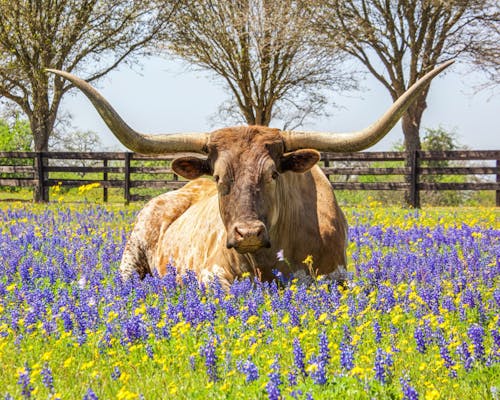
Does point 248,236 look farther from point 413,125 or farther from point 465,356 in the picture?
point 413,125

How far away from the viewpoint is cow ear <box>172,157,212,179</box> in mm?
6293

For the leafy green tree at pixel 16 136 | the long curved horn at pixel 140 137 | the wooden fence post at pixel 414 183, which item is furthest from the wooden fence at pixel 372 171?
the long curved horn at pixel 140 137

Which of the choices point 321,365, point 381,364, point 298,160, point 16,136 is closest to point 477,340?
point 381,364

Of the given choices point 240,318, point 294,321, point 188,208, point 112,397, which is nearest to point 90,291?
point 240,318

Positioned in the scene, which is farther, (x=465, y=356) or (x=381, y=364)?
(x=465, y=356)

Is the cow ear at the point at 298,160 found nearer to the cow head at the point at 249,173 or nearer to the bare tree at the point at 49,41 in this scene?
the cow head at the point at 249,173

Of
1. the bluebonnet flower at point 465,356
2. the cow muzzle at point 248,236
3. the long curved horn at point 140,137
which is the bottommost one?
the bluebonnet flower at point 465,356

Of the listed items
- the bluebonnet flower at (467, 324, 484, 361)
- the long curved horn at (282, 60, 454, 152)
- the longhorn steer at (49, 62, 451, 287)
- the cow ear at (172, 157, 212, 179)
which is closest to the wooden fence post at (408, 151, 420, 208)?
the longhorn steer at (49, 62, 451, 287)

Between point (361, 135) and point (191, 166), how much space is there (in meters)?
1.52

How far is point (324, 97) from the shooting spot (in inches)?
1254

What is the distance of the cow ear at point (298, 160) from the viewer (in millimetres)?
6011

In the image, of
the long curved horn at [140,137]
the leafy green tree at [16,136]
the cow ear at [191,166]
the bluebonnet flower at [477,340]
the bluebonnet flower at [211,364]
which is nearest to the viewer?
the bluebonnet flower at [211,364]

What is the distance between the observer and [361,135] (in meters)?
6.12

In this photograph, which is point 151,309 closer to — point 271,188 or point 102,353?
point 102,353
